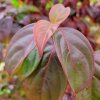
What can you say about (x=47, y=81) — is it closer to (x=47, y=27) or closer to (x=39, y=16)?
(x=47, y=27)

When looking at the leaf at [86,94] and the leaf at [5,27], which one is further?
the leaf at [5,27]

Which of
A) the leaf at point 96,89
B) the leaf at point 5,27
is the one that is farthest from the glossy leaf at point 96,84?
the leaf at point 5,27

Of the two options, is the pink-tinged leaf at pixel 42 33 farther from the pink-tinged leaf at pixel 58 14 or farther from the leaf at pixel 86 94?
the leaf at pixel 86 94

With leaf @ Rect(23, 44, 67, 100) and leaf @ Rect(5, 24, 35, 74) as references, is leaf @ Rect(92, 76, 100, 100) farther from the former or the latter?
leaf @ Rect(5, 24, 35, 74)

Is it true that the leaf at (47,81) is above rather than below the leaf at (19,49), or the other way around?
below

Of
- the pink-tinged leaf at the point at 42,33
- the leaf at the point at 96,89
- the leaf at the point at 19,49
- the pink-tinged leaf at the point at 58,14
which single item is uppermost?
the pink-tinged leaf at the point at 42,33

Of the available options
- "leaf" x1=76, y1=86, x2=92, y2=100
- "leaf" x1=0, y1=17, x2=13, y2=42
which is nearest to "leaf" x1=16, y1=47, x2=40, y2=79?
"leaf" x1=76, y1=86, x2=92, y2=100
